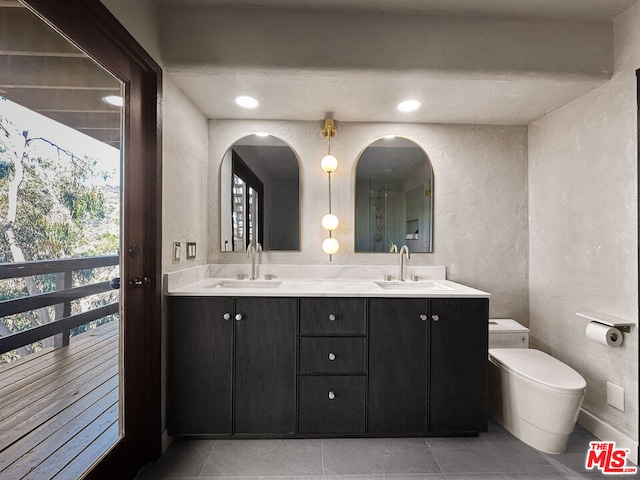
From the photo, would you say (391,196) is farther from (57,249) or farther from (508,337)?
(57,249)

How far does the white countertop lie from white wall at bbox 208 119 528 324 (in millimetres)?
78

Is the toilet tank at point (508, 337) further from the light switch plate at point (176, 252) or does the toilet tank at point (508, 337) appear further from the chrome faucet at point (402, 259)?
the light switch plate at point (176, 252)

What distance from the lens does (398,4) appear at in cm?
180

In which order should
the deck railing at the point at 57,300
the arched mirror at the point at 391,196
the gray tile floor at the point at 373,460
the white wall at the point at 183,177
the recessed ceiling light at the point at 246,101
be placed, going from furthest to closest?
the arched mirror at the point at 391,196
the recessed ceiling light at the point at 246,101
the white wall at the point at 183,177
the gray tile floor at the point at 373,460
the deck railing at the point at 57,300

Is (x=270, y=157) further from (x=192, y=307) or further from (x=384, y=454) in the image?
(x=384, y=454)

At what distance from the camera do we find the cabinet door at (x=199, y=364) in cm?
188

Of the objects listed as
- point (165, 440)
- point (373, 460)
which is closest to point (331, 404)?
point (373, 460)

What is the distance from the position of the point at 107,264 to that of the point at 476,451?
82.4 inches

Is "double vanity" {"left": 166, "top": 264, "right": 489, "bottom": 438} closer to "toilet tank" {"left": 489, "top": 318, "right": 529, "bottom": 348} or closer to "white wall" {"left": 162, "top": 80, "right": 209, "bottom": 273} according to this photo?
"white wall" {"left": 162, "top": 80, "right": 209, "bottom": 273}

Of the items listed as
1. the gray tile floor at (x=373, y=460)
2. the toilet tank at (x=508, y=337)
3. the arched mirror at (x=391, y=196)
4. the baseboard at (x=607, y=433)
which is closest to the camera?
the gray tile floor at (x=373, y=460)

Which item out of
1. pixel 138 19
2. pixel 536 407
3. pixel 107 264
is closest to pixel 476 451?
pixel 536 407

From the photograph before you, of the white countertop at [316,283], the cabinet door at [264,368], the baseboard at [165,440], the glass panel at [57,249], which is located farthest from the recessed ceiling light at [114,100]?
the baseboard at [165,440]

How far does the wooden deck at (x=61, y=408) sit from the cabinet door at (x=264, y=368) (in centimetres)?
61

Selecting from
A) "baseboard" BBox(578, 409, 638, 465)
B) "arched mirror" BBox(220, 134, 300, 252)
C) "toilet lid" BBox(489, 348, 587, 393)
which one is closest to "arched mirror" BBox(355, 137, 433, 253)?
"arched mirror" BBox(220, 134, 300, 252)
